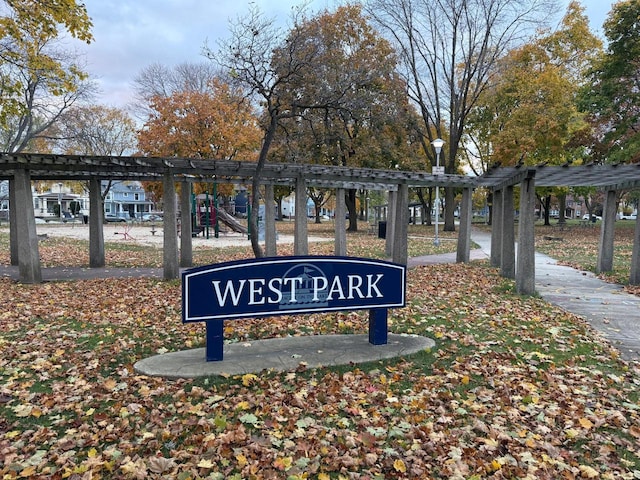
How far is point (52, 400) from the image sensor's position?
3.95 meters

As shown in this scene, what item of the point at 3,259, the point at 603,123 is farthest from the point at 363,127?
the point at 3,259

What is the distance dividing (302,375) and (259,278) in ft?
3.71

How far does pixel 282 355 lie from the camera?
5090 mm

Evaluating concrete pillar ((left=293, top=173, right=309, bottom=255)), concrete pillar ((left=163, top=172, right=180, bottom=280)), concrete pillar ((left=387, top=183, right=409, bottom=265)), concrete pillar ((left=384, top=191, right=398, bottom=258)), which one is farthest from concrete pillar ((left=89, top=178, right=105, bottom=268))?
concrete pillar ((left=384, top=191, right=398, bottom=258))

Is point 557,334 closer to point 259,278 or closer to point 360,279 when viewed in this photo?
point 360,279

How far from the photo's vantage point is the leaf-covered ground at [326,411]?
3.04 meters

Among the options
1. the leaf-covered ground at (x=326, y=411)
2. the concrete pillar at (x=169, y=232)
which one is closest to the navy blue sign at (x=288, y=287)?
the leaf-covered ground at (x=326, y=411)

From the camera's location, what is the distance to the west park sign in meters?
4.57

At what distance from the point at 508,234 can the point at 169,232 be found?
8.48m

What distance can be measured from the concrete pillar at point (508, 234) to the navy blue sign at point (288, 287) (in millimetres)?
6591

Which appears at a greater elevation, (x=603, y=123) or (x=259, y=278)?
(x=603, y=123)

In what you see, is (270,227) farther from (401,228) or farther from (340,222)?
(401,228)

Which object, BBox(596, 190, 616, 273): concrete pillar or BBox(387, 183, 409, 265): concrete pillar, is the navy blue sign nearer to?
BBox(387, 183, 409, 265): concrete pillar

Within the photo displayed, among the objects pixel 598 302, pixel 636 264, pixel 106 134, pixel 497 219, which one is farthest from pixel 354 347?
pixel 106 134
